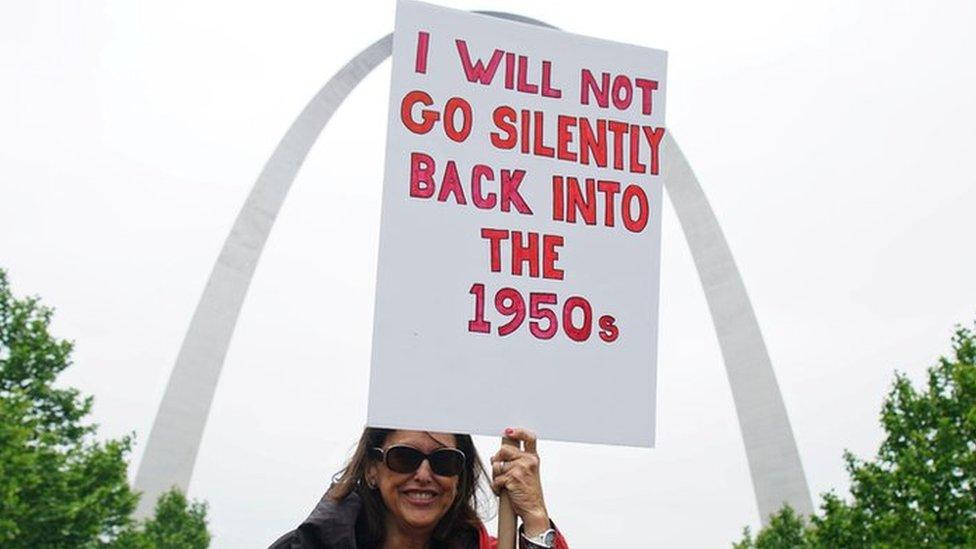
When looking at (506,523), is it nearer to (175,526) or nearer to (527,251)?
(527,251)

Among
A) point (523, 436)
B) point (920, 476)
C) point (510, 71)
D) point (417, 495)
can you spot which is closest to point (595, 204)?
point (510, 71)

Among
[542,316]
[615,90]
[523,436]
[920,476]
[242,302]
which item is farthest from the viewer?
[242,302]

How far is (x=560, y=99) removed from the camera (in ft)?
18.5

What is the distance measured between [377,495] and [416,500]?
22 centimetres

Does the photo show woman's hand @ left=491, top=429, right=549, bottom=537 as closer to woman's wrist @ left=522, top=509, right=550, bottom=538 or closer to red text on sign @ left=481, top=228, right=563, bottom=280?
woman's wrist @ left=522, top=509, right=550, bottom=538

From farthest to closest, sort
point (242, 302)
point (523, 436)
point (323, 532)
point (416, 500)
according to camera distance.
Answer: point (242, 302)
point (523, 436)
point (416, 500)
point (323, 532)

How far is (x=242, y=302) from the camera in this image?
128 feet

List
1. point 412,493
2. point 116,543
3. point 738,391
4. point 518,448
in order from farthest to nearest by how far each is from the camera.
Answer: point 738,391
point 116,543
point 518,448
point 412,493

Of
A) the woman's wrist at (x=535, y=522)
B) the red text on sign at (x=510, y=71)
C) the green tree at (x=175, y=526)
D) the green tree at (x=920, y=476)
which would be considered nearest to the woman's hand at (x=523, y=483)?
the woman's wrist at (x=535, y=522)

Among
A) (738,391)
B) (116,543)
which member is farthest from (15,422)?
(738,391)

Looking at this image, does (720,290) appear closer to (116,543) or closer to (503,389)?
(116,543)

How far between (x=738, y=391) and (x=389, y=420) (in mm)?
34191

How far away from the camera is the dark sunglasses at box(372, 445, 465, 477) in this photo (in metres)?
4.68

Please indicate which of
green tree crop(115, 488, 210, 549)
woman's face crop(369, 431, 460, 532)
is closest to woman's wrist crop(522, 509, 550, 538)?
woman's face crop(369, 431, 460, 532)
